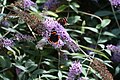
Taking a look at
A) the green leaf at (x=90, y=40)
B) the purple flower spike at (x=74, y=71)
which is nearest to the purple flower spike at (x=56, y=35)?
the purple flower spike at (x=74, y=71)

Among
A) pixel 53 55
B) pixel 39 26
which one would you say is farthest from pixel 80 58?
pixel 39 26

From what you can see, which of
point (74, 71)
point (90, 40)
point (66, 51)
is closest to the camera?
point (74, 71)

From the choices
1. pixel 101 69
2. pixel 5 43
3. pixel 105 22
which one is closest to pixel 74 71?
pixel 101 69

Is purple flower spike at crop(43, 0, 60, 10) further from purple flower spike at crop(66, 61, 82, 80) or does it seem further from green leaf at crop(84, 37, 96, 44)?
purple flower spike at crop(66, 61, 82, 80)

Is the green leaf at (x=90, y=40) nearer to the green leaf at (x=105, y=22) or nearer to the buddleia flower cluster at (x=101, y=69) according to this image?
the green leaf at (x=105, y=22)

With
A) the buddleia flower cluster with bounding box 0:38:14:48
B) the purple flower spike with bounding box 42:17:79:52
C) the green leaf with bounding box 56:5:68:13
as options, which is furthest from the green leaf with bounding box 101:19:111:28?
the buddleia flower cluster with bounding box 0:38:14:48

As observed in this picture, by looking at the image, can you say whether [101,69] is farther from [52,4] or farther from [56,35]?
[52,4]

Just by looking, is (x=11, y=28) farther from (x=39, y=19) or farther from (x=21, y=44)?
(x=39, y=19)
